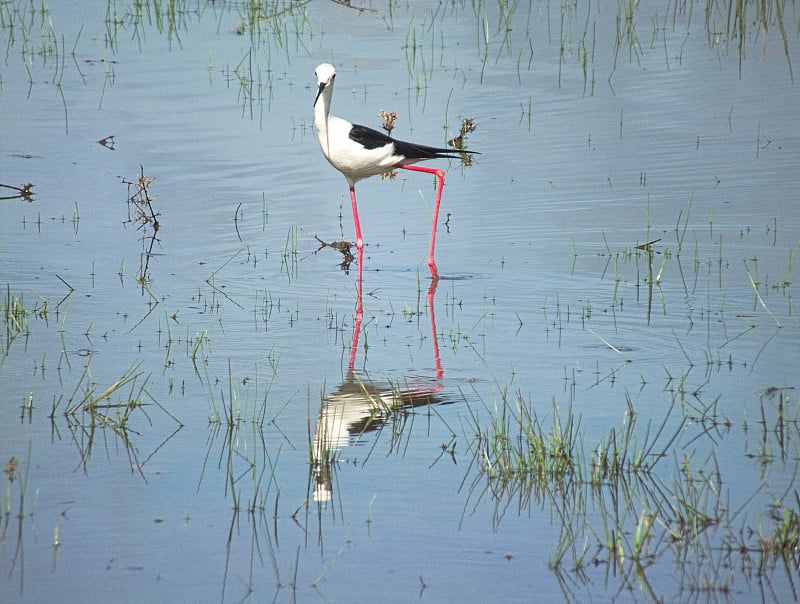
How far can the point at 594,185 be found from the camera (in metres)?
9.35

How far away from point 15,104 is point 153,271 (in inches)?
214

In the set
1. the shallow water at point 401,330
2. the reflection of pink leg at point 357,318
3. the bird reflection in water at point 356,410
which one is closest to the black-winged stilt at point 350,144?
the reflection of pink leg at point 357,318

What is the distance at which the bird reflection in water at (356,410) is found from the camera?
4.47 metres

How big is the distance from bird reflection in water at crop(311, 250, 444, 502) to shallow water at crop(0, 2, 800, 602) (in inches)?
0.8

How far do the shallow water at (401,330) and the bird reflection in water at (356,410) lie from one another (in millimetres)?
20

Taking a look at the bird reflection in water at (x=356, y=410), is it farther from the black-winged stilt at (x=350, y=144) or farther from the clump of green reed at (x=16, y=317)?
the black-winged stilt at (x=350, y=144)

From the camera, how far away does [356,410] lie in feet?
16.8

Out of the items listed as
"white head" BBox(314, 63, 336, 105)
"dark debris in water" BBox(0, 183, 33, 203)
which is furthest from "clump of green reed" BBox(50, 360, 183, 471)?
A: "dark debris in water" BBox(0, 183, 33, 203)

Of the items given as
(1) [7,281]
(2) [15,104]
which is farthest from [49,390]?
(2) [15,104]

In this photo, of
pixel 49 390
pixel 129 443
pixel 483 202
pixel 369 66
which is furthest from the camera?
pixel 369 66

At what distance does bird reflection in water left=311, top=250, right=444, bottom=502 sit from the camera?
447 cm

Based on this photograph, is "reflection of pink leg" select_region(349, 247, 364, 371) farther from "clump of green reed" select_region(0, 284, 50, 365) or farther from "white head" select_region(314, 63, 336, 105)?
"clump of green reed" select_region(0, 284, 50, 365)

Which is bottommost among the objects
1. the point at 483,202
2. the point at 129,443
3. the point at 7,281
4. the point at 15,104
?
the point at 129,443

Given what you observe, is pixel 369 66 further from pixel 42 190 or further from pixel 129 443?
pixel 129 443
